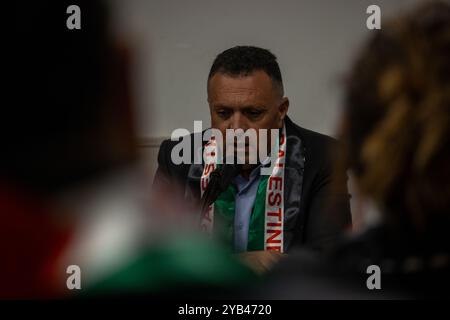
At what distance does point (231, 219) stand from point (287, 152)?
26 centimetres

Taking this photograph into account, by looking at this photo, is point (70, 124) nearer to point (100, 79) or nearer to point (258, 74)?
point (100, 79)

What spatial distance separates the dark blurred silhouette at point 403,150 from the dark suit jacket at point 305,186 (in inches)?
19.3

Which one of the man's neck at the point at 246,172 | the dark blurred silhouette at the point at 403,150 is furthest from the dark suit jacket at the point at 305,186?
the dark blurred silhouette at the point at 403,150

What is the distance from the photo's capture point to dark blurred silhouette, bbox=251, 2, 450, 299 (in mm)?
1040

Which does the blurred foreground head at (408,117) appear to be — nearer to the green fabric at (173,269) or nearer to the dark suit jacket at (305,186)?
the green fabric at (173,269)

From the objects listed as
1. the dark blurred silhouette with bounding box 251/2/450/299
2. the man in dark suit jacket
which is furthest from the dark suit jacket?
the dark blurred silhouette with bounding box 251/2/450/299

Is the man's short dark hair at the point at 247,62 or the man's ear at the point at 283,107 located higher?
the man's short dark hair at the point at 247,62

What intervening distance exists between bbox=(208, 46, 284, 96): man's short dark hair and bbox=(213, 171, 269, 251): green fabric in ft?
1.23

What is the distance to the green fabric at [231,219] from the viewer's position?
1728 mm

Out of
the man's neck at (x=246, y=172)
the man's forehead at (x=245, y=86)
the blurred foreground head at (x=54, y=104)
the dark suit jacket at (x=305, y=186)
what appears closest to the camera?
the blurred foreground head at (x=54, y=104)

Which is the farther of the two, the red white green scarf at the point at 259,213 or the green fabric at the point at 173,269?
the red white green scarf at the point at 259,213

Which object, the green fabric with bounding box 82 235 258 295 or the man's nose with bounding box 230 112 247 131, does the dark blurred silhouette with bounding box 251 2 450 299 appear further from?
the man's nose with bounding box 230 112 247 131

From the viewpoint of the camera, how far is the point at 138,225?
1.05 metres
